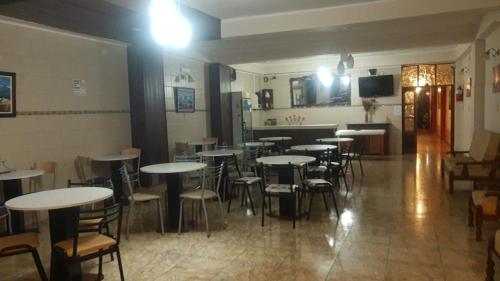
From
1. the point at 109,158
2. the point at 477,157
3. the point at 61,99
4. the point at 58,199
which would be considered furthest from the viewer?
the point at 477,157

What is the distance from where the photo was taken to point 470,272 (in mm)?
3227

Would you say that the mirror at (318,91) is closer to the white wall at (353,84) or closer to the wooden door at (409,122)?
the white wall at (353,84)

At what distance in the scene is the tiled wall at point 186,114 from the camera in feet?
25.9

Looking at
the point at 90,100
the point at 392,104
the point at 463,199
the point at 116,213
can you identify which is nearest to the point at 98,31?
the point at 90,100

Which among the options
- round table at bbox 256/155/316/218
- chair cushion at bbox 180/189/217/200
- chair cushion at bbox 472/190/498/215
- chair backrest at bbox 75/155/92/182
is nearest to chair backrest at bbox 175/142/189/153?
chair backrest at bbox 75/155/92/182

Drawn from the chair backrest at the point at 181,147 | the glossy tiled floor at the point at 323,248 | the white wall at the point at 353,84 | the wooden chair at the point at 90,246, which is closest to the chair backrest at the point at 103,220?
the wooden chair at the point at 90,246

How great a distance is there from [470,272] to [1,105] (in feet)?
17.8

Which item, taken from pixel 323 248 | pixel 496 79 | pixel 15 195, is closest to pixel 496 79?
pixel 496 79

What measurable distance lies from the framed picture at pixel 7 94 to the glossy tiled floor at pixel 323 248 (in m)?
1.56

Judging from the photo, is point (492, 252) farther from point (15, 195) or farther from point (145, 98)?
point (145, 98)

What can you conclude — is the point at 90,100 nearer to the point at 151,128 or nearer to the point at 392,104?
the point at 151,128

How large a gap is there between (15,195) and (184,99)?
431 cm

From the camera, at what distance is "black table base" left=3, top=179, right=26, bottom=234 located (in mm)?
4500

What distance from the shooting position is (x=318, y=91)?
12039mm
